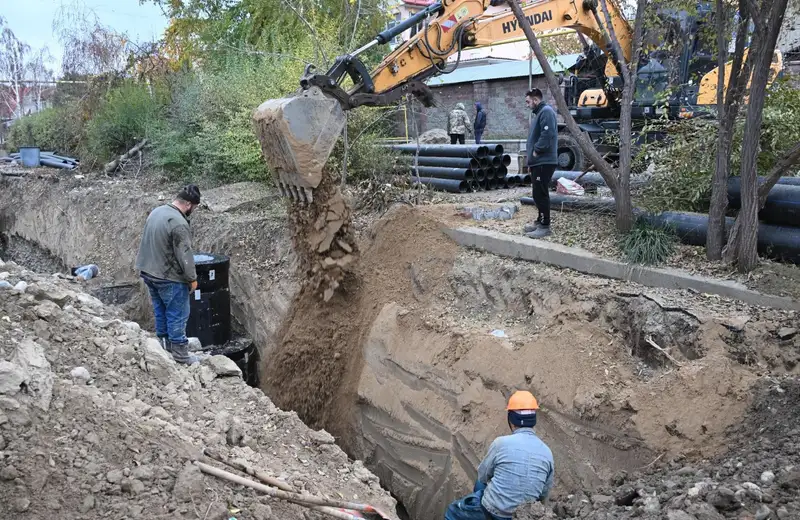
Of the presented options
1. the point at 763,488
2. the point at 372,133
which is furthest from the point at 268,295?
the point at 763,488

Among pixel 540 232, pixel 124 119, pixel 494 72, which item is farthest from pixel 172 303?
pixel 494 72

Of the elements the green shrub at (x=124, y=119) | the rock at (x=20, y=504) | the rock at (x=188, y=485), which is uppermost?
the green shrub at (x=124, y=119)

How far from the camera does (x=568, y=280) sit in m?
6.94

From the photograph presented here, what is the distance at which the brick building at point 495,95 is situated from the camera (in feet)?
79.4

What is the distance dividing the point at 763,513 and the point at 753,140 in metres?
3.85

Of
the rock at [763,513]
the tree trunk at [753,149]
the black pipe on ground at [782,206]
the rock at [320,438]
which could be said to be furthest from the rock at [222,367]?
the black pipe on ground at [782,206]

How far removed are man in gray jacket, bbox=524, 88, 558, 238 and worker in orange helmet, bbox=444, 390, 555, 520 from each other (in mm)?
3578

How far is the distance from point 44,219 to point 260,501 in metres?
14.2

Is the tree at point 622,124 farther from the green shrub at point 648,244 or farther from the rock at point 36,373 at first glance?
the rock at point 36,373

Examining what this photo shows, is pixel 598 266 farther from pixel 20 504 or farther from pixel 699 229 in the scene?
pixel 20 504

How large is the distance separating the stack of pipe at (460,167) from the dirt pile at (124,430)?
562 centimetres

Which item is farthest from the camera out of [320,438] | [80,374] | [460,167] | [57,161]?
[57,161]

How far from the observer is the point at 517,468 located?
4.50 meters

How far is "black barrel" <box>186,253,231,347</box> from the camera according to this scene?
8.35 meters
